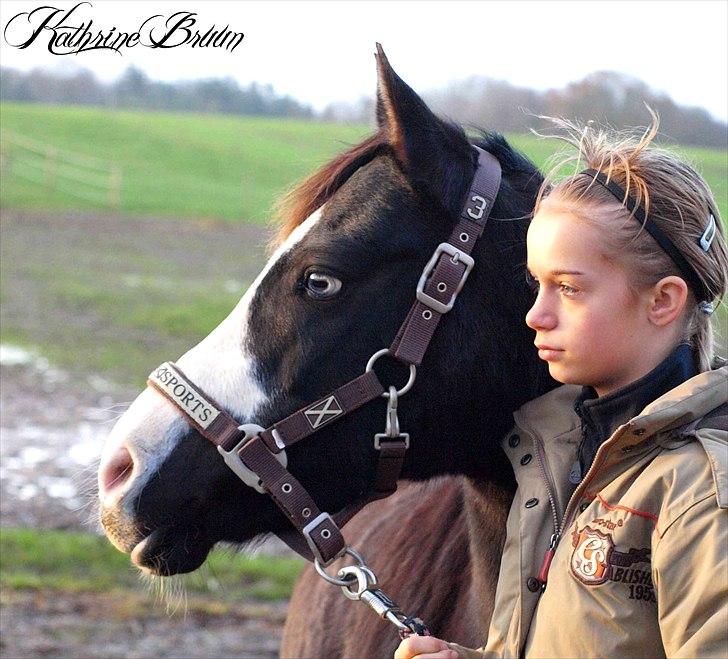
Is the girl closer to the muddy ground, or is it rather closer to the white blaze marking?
the white blaze marking

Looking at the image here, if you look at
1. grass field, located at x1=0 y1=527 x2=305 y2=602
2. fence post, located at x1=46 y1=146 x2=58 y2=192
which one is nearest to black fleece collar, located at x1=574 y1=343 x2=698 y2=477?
grass field, located at x1=0 y1=527 x2=305 y2=602

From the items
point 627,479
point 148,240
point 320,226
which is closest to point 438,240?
point 320,226

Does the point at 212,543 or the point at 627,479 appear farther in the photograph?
the point at 212,543

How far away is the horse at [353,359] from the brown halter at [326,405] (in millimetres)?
28

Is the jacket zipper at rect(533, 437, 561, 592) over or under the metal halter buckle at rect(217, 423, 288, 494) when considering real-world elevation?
under

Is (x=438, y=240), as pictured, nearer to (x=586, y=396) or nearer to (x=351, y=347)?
(x=351, y=347)

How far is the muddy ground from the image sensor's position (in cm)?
454

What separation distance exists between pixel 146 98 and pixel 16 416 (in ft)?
131

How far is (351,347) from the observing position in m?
2.14

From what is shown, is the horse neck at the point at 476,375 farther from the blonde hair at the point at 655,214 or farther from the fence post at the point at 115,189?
the fence post at the point at 115,189

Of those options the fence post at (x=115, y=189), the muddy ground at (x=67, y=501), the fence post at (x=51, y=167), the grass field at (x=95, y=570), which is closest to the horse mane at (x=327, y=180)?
the muddy ground at (x=67, y=501)

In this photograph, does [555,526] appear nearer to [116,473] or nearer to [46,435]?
[116,473]

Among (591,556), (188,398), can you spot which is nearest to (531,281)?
(591,556)

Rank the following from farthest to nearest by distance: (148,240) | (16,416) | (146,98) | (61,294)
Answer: (146,98)
(148,240)
(61,294)
(16,416)
